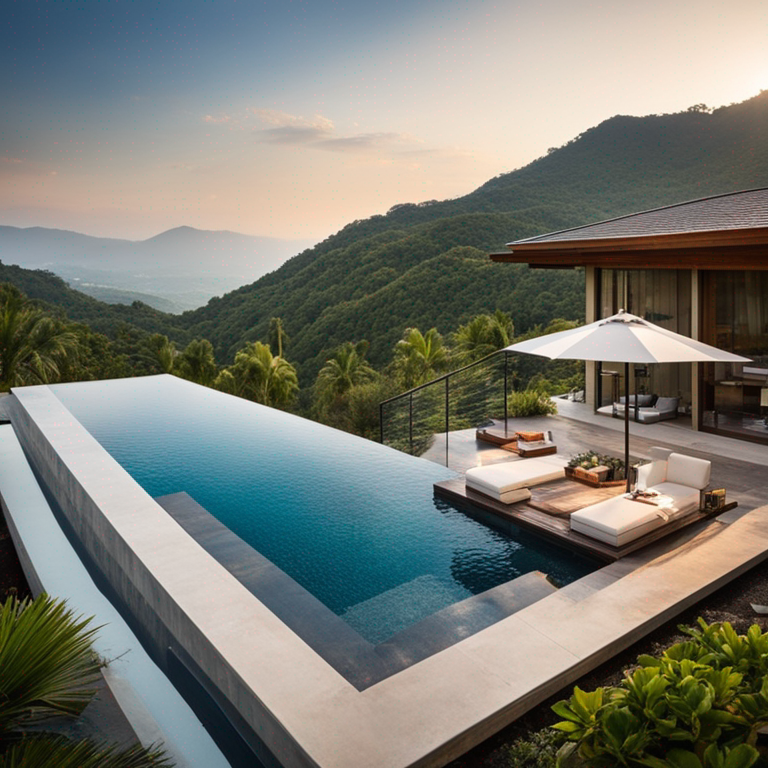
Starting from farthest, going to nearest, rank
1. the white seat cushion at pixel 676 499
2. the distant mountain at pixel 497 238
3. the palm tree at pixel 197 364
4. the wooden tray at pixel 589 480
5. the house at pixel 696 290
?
the distant mountain at pixel 497 238 < the palm tree at pixel 197 364 < the house at pixel 696 290 < the wooden tray at pixel 589 480 < the white seat cushion at pixel 676 499

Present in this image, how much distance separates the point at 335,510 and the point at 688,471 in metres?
3.54

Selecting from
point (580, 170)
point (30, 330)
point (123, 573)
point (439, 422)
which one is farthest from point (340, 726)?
point (580, 170)

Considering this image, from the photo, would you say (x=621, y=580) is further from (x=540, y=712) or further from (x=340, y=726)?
(x=340, y=726)

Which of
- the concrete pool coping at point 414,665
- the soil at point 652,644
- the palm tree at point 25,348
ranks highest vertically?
the palm tree at point 25,348

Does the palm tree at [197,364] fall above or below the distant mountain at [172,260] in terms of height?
below

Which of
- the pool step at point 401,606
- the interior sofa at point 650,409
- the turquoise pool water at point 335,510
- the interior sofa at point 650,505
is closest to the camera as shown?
the pool step at point 401,606

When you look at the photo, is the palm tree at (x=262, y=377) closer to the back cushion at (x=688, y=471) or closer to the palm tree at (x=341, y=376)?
the palm tree at (x=341, y=376)

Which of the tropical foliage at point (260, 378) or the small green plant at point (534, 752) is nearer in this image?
the small green plant at point (534, 752)

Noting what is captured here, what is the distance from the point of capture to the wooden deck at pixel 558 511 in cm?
550

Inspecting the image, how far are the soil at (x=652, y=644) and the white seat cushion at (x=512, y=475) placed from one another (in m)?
2.10

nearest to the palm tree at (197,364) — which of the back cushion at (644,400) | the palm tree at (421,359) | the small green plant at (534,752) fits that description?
the palm tree at (421,359)

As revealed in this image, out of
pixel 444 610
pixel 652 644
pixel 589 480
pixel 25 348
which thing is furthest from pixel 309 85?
pixel 652 644

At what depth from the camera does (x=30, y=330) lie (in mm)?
15414

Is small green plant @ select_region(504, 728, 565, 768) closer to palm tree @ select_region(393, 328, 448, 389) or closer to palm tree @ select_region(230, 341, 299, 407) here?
palm tree @ select_region(393, 328, 448, 389)
